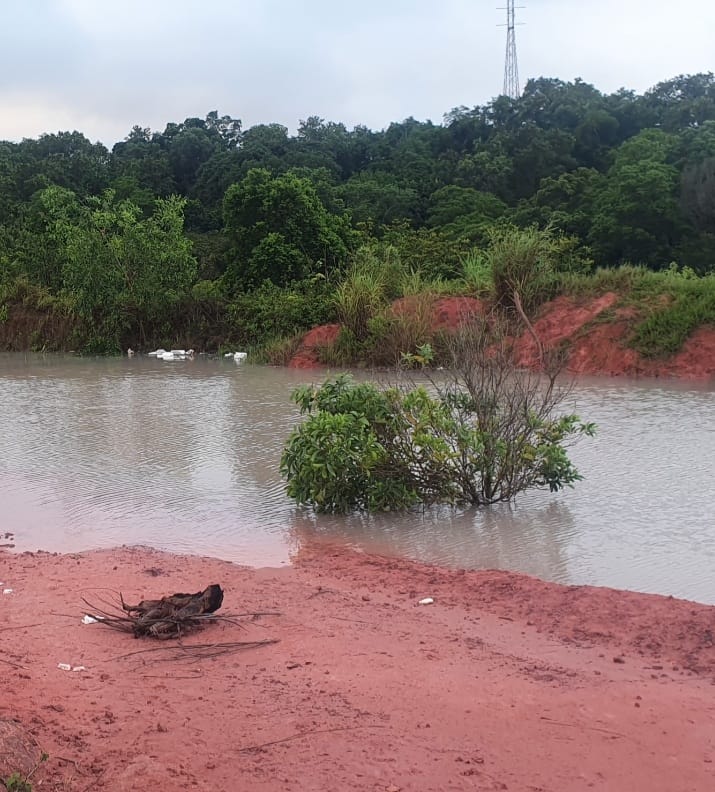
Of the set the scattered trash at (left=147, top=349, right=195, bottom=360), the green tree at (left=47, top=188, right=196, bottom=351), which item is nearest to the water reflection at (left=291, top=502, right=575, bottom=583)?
the scattered trash at (left=147, top=349, right=195, bottom=360)

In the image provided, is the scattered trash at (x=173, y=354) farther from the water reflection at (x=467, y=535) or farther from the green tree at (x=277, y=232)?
the water reflection at (x=467, y=535)

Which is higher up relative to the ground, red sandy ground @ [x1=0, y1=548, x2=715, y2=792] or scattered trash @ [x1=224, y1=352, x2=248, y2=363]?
scattered trash @ [x1=224, y1=352, x2=248, y2=363]

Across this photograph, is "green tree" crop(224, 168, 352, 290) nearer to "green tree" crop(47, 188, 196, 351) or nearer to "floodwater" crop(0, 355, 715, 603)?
"green tree" crop(47, 188, 196, 351)

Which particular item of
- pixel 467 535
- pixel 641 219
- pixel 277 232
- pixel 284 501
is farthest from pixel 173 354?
pixel 467 535

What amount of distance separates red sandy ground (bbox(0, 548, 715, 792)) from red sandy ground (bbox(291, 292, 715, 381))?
12159mm

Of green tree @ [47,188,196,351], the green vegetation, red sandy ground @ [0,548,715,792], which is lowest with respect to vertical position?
red sandy ground @ [0,548,715,792]

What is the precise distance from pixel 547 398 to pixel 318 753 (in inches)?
183

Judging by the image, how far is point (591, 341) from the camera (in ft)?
63.5

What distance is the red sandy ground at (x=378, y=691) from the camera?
3119 mm

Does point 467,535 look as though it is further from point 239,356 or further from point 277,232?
point 277,232

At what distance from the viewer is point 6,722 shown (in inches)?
127

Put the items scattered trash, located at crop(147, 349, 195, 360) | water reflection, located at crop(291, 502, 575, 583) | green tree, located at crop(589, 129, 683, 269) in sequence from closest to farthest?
1. water reflection, located at crop(291, 502, 575, 583)
2. scattered trash, located at crop(147, 349, 195, 360)
3. green tree, located at crop(589, 129, 683, 269)

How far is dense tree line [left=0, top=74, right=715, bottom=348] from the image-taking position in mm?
25531

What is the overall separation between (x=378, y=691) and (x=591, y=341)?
16.5 metres
